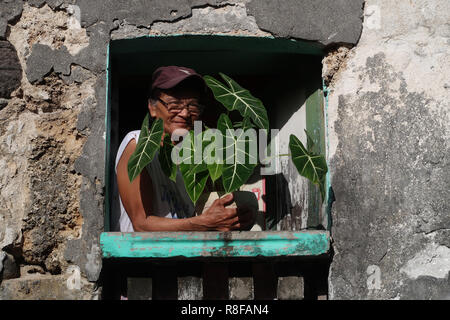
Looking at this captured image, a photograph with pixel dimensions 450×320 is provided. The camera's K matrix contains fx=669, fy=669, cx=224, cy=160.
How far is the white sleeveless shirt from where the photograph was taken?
3032mm

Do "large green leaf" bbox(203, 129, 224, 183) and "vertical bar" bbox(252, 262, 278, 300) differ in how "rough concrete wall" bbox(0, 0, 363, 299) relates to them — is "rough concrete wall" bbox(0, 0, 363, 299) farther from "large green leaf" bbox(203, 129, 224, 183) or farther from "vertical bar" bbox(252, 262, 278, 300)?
"vertical bar" bbox(252, 262, 278, 300)

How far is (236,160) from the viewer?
2656mm

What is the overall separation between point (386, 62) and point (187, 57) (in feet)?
3.18

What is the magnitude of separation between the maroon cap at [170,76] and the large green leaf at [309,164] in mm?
581

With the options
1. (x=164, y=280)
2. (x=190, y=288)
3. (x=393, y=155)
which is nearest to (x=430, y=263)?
(x=393, y=155)

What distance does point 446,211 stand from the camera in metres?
2.84

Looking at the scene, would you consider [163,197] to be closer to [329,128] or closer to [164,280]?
[164,280]

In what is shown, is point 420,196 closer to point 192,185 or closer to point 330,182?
point 330,182

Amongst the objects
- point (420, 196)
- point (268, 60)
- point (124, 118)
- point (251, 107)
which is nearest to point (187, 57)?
point (268, 60)

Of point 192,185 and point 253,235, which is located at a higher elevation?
point 192,185

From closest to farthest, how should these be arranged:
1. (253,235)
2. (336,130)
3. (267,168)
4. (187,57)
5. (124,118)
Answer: (253,235)
(336,130)
(187,57)
(267,168)
(124,118)

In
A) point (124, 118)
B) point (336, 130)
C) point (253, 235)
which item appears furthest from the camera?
point (124, 118)

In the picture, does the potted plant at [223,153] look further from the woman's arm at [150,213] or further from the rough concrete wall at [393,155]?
the rough concrete wall at [393,155]

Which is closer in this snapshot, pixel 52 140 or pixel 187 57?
pixel 52 140
